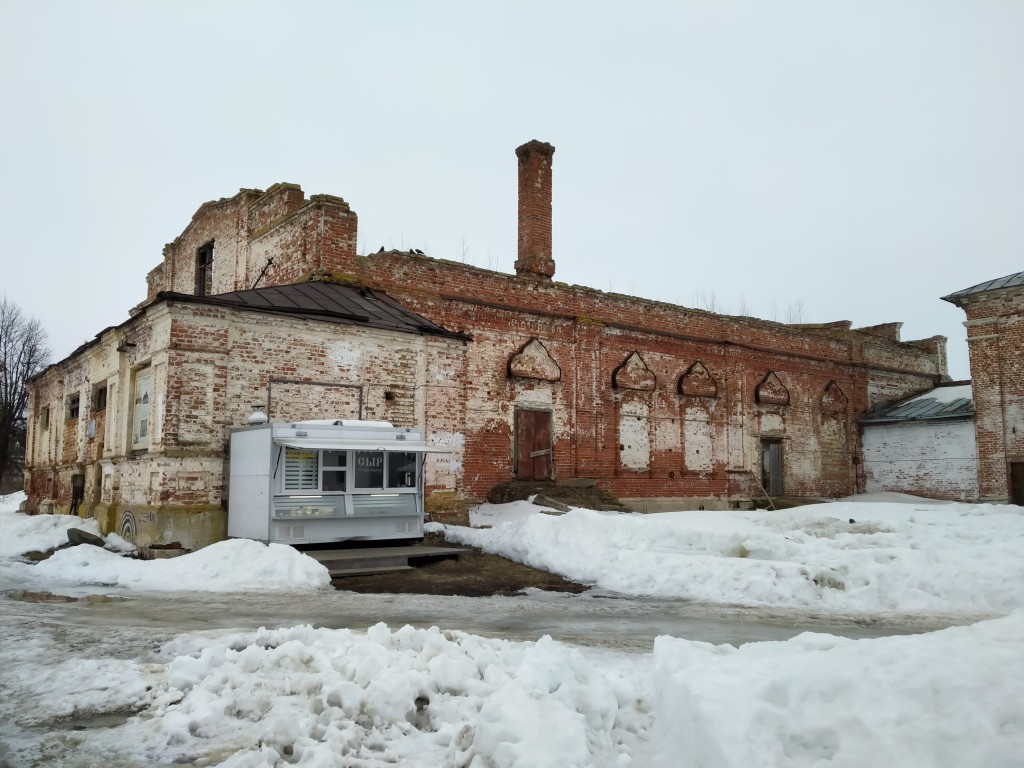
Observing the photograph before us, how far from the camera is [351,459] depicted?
13.1m

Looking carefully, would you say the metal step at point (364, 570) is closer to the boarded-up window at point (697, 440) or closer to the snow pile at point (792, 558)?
the snow pile at point (792, 558)

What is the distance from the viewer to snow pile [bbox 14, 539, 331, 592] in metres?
10.5

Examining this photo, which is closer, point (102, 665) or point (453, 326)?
point (102, 665)

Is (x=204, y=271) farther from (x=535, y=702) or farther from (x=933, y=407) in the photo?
(x=933, y=407)

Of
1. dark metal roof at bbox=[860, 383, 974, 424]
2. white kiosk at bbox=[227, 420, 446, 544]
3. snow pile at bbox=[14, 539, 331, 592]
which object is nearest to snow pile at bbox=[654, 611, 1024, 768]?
snow pile at bbox=[14, 539, 331, 592]

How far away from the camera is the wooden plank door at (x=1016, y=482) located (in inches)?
867

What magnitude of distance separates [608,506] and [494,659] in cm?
A: 1350

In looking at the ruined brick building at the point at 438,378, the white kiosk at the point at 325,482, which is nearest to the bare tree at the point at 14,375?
the ruined brick building at the point at 438,378

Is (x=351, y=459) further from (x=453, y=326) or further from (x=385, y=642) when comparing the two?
(x=385, y=642)

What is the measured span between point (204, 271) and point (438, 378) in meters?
11.3

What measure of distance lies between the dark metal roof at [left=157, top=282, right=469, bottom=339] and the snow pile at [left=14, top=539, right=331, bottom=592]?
432 cm

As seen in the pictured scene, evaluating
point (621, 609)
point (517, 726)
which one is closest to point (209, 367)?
point (621, 609)

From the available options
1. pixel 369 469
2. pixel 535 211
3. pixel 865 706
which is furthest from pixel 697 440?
pixel 865 706

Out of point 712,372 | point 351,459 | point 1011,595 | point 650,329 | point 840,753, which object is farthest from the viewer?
point 712,372
